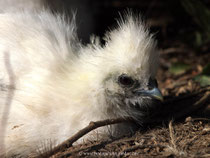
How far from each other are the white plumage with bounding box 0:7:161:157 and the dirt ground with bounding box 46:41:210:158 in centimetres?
23

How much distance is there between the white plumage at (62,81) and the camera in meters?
2.68

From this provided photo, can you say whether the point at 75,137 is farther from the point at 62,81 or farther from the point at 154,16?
the point at 154,16

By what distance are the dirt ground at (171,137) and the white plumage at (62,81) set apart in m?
0.23

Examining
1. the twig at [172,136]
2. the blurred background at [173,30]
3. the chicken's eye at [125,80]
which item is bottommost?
the twig at [172,136]

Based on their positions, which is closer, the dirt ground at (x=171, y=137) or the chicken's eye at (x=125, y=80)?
the dirt ground at (x=171, y=137)

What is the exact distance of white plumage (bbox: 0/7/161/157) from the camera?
2678 mm

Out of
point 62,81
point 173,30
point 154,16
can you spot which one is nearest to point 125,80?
point 62,81

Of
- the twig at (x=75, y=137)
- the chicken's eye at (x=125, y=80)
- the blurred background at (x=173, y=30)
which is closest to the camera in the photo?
the twig at (x=75, y=137)

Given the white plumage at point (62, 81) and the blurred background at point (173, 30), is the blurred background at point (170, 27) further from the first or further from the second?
the white plumage at point (62, 81)

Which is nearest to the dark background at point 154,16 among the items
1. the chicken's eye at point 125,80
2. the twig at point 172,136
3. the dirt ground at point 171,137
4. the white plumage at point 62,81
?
the white plumage at point 62,81

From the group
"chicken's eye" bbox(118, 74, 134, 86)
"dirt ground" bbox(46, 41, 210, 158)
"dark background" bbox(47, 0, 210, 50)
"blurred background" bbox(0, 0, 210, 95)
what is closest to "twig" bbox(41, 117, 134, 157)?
"dirt ground" bbox(46, 41, 210, 158)

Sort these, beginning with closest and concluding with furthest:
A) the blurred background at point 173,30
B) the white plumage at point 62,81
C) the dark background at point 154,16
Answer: the white plumage at point 62,81 → the blurred background at point 173,30 → the dark background at point 154,16

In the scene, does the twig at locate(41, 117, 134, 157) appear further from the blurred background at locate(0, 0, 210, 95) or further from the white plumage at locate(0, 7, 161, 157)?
the blurred background at locate(0, 0, 210, 95)

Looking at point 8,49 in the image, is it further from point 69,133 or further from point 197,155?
point 197,155
